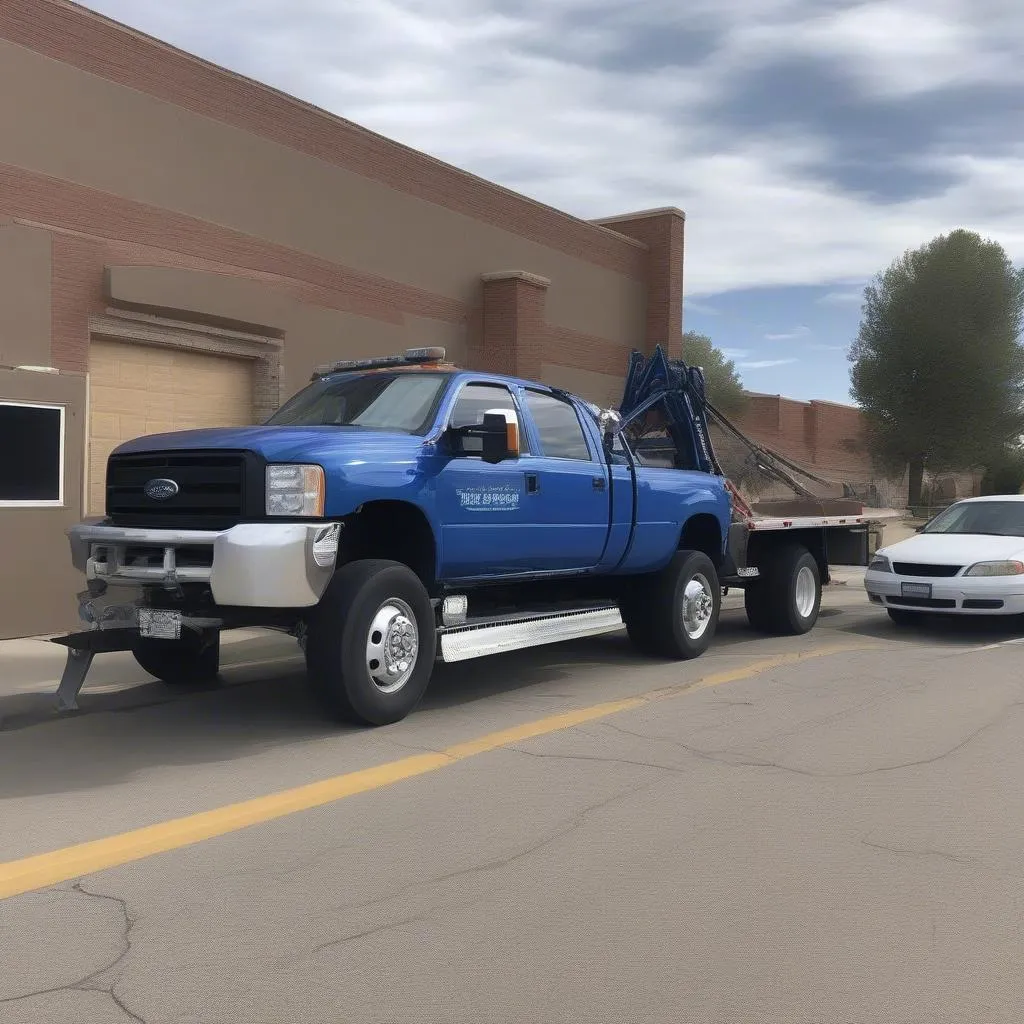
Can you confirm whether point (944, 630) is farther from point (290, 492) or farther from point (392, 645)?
point (290, 492)

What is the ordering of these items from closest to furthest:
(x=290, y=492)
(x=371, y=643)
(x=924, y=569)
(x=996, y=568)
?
1. (x=290, y=492)
2. (x=371, y=643)
3. (x=996, y=568)
4. (x=924, y=569)

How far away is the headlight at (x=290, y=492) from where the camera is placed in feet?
21.0

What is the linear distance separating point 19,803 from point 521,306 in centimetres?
1377

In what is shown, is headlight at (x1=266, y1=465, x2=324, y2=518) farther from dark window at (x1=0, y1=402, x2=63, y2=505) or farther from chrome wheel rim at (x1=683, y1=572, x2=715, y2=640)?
dark window at (x1=0, y1=402, x2=63, y2=505)

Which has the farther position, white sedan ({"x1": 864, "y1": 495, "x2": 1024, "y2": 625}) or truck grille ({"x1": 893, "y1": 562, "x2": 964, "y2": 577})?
truck grille ({"x1": 893, "y1": 562, "x2": 964, "y2": 577})

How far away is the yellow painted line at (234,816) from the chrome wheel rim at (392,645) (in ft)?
1.93

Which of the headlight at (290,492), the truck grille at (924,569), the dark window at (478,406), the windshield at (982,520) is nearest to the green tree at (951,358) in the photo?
the windshield at (982,520)

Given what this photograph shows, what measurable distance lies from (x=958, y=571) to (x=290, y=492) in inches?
305

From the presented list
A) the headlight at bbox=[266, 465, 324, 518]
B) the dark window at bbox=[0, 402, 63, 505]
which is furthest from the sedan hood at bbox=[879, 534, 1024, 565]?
the dark window at bbox=[0, 402, 63, 505]

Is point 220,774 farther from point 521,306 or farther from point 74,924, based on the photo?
point 521,306

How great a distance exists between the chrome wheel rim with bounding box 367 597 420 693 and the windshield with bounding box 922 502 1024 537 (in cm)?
812

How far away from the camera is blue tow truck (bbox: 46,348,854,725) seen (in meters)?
6.43

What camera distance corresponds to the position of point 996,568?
11.5m

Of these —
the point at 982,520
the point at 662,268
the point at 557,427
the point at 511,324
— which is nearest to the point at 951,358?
the point at 662,268
